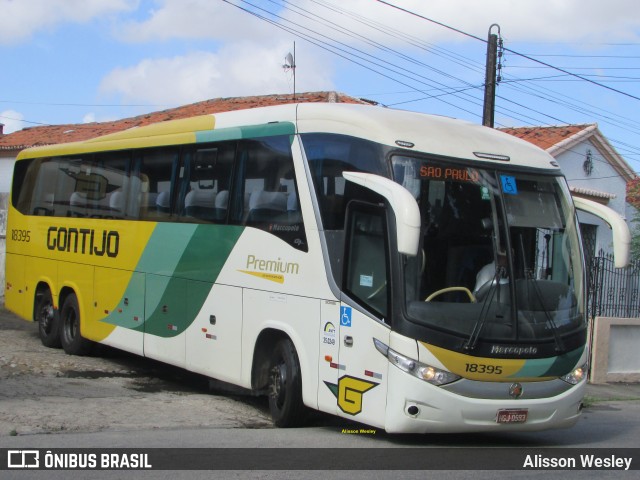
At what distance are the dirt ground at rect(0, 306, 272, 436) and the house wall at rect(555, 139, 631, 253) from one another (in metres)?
15.2

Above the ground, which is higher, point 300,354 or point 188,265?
point 188,265

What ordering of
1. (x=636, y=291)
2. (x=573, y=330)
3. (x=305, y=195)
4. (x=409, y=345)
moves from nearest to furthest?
(x=409, y=345), (x=573, y=330), (x=305, y=195), (x=636, y=291)

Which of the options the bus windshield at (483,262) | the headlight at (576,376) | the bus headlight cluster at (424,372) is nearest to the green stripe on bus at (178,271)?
the bus windshield at (483,262)

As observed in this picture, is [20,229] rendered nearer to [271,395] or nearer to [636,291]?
[271,395]

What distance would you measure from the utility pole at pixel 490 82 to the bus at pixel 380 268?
32.1 ft

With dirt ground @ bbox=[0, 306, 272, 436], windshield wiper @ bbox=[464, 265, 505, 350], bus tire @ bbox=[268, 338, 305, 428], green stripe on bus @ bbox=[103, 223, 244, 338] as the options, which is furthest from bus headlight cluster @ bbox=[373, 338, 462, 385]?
green stripe on bus @ bbox=[103, 223, 244, 338]

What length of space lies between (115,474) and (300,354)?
2774mm

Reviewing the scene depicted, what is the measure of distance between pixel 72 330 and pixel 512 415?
8.91m

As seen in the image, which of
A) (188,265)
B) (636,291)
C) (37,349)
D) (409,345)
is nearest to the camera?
(409,345)

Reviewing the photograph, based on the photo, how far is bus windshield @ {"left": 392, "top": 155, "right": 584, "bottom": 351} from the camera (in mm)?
7934

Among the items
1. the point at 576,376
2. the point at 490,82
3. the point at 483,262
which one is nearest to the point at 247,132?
the point at 483,262

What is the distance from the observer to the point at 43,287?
15406 millimetres

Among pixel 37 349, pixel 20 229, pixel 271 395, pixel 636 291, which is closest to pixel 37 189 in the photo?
pixel 20 229

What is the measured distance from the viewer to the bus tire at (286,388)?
9.22m
